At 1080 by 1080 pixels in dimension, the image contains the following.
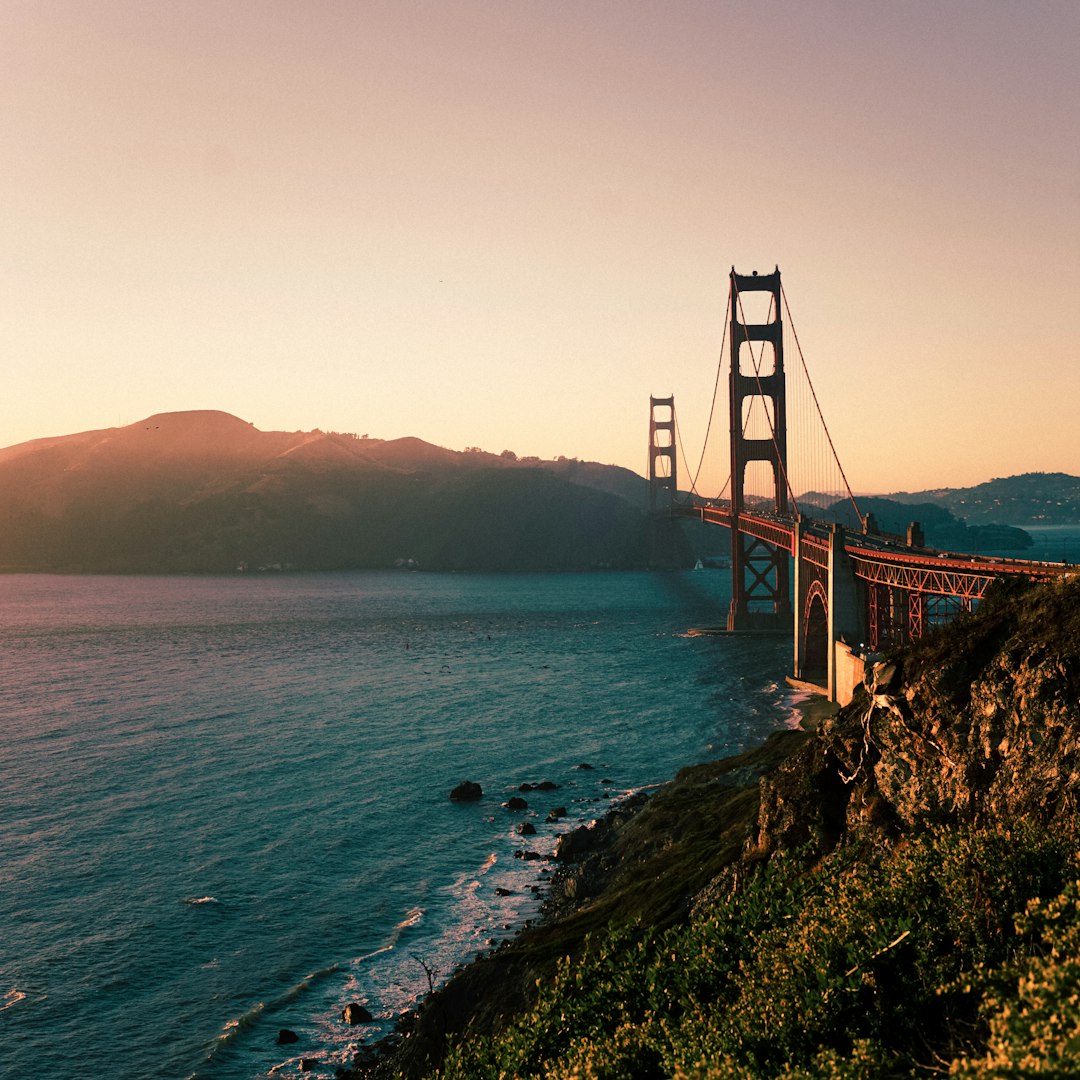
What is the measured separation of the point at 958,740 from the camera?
87.5 feet

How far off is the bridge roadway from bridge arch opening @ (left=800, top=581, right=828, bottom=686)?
545 cm

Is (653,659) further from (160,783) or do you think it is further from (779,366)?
(160,783)

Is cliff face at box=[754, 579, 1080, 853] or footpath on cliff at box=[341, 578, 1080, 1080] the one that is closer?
footpath on cliff at box=[341, 578, 1080, 1080]

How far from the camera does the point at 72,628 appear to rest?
156 meters

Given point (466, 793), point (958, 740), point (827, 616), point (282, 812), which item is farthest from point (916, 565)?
point (282, 812)

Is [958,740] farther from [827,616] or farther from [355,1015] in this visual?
[827,616]

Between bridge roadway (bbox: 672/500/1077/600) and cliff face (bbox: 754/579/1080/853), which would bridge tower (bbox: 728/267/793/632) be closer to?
bridge roadway (bbox: 672/500/1077/600)

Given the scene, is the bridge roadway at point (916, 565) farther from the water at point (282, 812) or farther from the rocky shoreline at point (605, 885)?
the water at point (282, 812)

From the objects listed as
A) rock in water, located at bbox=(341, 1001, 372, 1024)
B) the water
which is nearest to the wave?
the water

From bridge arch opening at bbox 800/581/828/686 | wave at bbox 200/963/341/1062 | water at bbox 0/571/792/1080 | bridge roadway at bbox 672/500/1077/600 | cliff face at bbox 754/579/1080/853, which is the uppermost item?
bridge roadway at bbox 672/500/1077/600

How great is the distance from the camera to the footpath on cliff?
16.8m

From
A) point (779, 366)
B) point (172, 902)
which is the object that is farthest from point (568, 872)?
point (779, 366)

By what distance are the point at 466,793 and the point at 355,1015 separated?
981 inches

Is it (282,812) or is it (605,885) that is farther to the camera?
(282,812)
